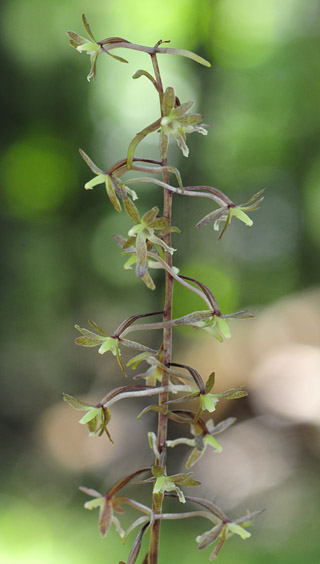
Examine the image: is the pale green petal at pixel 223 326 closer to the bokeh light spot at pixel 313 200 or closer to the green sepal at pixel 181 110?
the green sepal at pixel 181 110

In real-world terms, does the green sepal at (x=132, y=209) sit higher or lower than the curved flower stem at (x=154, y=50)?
lower

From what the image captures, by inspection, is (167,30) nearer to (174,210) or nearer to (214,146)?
(214,146)

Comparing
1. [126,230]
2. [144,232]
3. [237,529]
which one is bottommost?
[126,230]

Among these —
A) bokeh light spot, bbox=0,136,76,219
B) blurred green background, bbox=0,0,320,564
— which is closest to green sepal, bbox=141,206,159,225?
blurred green background, bbox=0,0,320,564

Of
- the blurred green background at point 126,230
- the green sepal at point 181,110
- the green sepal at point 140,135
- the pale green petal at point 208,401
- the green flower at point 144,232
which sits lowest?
the blurred green background at point 126,230

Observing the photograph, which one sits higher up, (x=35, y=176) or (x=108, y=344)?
(x=108, y=344)

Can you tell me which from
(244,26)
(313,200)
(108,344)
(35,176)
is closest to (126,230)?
(35,176)

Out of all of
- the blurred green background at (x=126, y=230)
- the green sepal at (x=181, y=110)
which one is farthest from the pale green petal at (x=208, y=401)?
the blurred green background at (x=126, y=230)

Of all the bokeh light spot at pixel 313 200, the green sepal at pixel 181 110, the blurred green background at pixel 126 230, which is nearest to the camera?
the green sepal at pixel 181 110

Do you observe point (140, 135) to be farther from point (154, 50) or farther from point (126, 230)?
point (126, 230)
